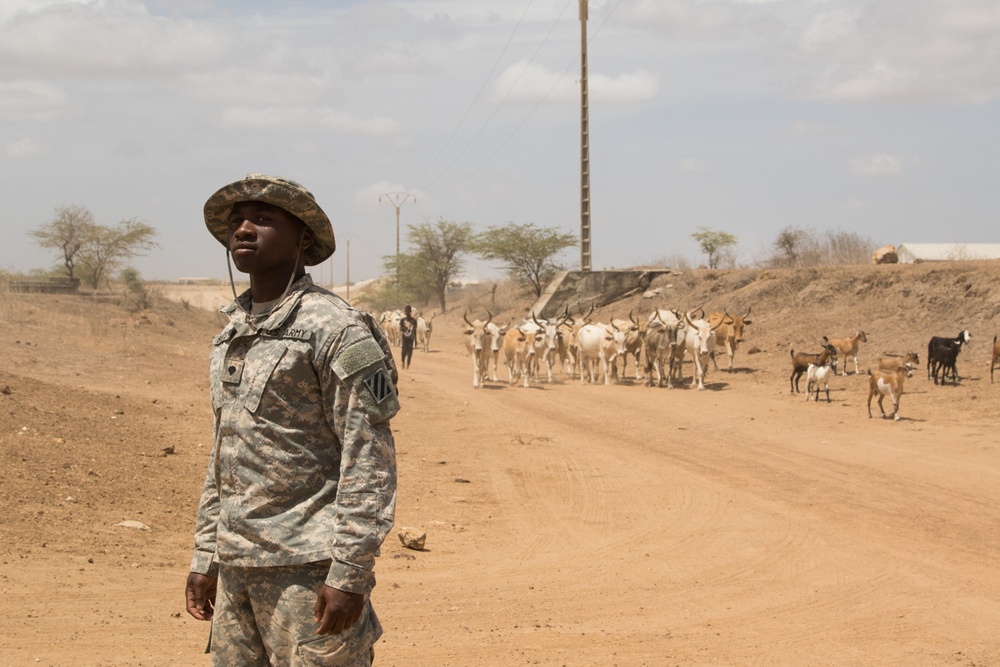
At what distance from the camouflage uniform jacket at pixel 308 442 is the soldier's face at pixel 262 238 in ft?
0.70

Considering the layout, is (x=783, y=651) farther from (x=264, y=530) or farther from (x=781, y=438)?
(x=781, y=438)

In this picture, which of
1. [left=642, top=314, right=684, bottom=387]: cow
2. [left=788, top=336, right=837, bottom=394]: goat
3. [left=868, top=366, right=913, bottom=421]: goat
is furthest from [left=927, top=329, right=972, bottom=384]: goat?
[left=642, top=314, right=684, bottom=387]: cow

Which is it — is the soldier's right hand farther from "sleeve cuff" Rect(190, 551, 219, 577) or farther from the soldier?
the soldier

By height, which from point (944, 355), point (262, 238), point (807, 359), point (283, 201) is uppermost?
point (283, 201)

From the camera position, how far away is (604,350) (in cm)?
2606

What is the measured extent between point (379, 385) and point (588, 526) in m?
7.32

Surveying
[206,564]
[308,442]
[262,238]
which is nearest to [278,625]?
[206,564]

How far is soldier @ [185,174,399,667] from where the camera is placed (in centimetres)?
331

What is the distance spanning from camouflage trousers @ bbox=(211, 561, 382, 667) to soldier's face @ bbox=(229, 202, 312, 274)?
3.42 ft

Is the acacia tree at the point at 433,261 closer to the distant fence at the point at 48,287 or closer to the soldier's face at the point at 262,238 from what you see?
the distant fence at the point at 48,287

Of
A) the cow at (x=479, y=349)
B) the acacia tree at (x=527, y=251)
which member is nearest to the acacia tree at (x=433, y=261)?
the acacia tree at (x=527, y=251)

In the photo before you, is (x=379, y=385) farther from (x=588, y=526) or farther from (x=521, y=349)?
(x=521, y=349)

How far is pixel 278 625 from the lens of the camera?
340 cm

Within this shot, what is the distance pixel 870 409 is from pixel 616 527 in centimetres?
892
